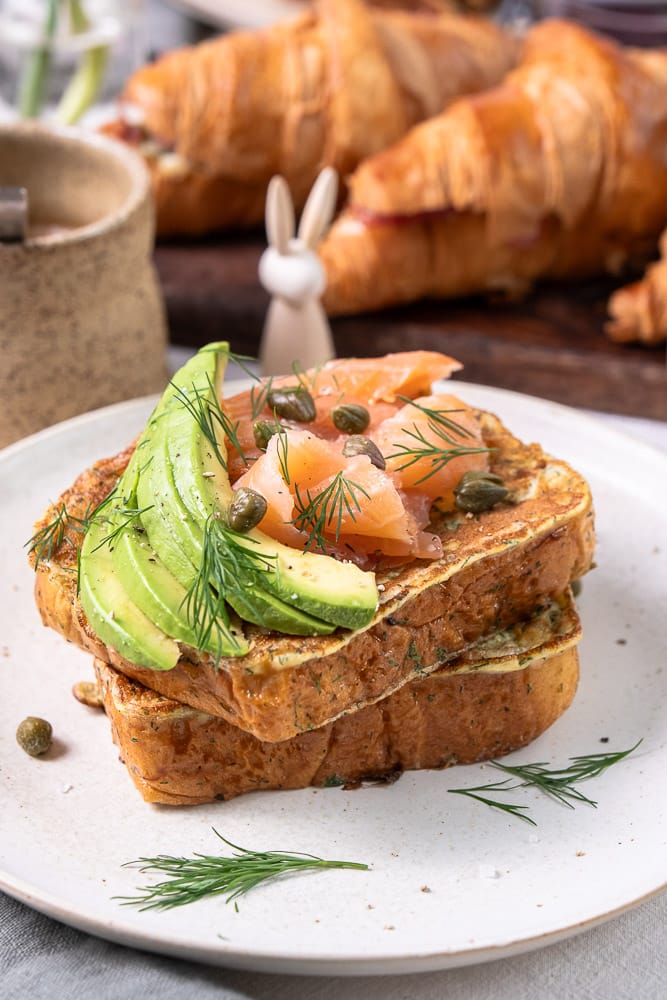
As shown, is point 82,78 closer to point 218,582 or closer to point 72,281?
point 72,281

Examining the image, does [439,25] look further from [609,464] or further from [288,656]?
[288,656]

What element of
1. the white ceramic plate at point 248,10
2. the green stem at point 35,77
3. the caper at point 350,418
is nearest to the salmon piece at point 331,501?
the caper at point 350,418

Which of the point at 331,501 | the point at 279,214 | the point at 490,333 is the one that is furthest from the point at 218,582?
the point at 490,333

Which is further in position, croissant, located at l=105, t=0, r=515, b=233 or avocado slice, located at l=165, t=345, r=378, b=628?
croissant, located at l=105, t=0, r=515, b=233

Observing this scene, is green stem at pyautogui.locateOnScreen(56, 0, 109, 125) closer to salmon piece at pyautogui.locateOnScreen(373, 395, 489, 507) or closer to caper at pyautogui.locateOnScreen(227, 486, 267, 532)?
salmon piece at pyautogui.locateOnScreen(373, 395, 489, 507)

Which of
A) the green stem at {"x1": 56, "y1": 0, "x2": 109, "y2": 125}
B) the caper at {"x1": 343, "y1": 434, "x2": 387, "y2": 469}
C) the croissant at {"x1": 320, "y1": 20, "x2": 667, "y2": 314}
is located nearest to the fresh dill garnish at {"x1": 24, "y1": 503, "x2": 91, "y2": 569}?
the caper at {"x1": 343, "y1": 434, "x2": 387, "y2": 469}

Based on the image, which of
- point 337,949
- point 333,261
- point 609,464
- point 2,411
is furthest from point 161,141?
point 337,949
